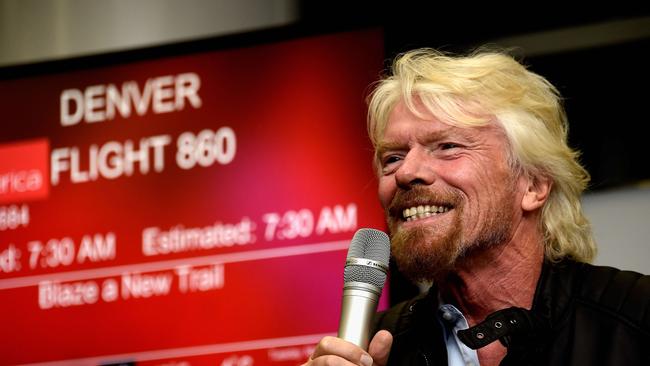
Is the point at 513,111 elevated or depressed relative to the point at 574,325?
elevated

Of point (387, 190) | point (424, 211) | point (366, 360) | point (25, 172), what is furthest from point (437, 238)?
point (25, 172)

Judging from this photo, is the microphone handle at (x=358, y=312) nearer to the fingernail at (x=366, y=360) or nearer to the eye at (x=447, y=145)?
the fingernail at (x=366, y=360)

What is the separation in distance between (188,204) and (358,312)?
1565 millimetres

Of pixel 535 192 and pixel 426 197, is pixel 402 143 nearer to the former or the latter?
pixel 426 197

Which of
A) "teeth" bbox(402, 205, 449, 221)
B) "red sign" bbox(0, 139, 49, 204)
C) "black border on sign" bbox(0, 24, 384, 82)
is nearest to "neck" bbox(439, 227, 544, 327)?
"teeth" bbox(402, 205, 449, 221)

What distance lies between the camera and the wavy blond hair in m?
2.35

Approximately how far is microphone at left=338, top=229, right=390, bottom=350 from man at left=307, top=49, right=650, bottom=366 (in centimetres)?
16

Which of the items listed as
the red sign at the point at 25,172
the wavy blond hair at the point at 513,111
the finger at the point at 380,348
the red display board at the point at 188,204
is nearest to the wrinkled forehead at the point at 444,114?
the wavy blond hair at the point at 513,111

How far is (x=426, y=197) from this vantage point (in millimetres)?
2264

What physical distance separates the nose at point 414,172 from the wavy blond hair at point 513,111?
0.31ft

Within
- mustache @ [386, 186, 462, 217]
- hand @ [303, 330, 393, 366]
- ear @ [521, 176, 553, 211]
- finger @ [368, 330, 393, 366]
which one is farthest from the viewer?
ear @ [521, 176, 553, 211]

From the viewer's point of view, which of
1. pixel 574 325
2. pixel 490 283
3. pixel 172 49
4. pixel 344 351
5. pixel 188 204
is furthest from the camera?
pixel 172 49

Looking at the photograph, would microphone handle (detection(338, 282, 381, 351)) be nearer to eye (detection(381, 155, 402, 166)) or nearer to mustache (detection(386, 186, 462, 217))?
mustache (detection(386, 186, 462, 217))

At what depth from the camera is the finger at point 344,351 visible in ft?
6.24
